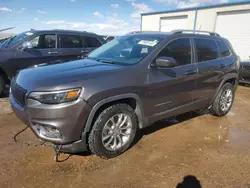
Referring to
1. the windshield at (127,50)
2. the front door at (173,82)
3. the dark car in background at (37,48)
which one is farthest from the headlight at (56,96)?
the dark car in background at (37,48)

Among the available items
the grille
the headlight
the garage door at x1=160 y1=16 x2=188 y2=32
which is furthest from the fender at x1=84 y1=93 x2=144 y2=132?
the garage door at x1=160 y1=16 x2=188 y2=32

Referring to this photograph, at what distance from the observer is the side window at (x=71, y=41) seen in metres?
6.76

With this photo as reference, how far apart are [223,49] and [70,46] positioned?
14.2ft

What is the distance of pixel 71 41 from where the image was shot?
22.7 feet

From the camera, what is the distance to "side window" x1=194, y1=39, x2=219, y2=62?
420cm

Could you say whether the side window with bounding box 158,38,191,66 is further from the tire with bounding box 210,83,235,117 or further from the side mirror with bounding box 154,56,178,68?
the tire with bounding box 210,83,235,117

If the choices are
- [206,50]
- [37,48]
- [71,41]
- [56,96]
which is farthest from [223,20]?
[56,96]

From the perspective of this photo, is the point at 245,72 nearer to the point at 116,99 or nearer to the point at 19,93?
the point at 116,99

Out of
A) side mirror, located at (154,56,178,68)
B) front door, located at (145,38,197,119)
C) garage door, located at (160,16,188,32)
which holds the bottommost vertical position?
front door, located at (145,38,197,119)

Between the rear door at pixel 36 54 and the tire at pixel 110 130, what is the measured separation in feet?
13.6

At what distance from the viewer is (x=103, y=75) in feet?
9.53

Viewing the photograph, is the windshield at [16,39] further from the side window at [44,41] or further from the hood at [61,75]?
the hood at [61,75]

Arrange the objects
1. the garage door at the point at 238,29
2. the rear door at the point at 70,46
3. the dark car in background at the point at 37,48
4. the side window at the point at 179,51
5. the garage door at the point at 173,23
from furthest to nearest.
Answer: the garage door at the point at 173,23 → the garage door at the point at 238,29 → the rear door at the point at 70,46 → the dark car in background at the point at 37,48 → the side window at the point at 179,51

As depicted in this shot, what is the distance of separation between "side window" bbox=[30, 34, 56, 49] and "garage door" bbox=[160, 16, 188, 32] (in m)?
13.6
